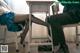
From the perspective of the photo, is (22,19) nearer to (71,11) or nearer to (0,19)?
(0,19)

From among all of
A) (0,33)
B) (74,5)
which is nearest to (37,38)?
(0,33)

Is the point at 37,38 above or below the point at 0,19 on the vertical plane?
below

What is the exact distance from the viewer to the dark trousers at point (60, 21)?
10.2 feet

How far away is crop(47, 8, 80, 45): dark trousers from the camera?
10.2 ft

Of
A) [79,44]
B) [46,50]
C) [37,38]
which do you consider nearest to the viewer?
[46,50]

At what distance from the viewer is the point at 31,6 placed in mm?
3262

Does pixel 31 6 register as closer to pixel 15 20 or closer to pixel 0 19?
pixel 15 20

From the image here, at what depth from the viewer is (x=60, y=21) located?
10.6ft

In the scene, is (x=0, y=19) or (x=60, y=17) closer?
(x=60, y=17)

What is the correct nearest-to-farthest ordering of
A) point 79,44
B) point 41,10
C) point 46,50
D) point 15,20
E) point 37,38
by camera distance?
point 41,10 → point 15,20 → point 46,50 → point 79,44 → point 37,38

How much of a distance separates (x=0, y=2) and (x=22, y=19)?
475mm

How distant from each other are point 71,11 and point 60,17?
7.6 inches

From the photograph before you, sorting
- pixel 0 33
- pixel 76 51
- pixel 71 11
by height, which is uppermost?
pixel 71 11

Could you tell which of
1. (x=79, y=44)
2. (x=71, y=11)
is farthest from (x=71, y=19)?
(x=79, y=44)
